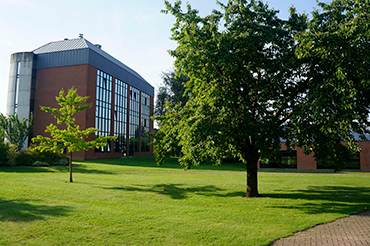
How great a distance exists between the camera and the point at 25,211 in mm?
8664

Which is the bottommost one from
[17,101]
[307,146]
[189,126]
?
[307,146]

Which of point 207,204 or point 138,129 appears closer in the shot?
point 207,204

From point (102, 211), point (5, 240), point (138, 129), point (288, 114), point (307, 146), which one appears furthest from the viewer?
point (138, 129)

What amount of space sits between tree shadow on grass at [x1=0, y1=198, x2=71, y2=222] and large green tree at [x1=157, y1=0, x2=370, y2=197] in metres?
4.90

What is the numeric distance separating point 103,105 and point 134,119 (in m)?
12.7

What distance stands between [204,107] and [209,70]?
1470 millimetres

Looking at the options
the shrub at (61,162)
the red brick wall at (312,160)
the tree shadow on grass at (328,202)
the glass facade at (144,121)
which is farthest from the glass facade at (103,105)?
the tree shadow on grass at (328,202)

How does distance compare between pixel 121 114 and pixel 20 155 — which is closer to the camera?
pixel 20 155

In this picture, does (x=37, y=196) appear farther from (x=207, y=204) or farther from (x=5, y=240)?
(x=207, y=204)

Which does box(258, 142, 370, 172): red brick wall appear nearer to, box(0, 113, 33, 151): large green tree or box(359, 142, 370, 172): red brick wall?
box(359, 142, 370, 172): red brick wall

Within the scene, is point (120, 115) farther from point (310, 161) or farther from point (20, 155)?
point (310, 161)

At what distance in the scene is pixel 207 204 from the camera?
11.2m

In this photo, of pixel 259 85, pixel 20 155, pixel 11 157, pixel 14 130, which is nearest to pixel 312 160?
pixel 259 85

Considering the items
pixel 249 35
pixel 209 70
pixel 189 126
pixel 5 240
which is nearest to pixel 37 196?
pixel 5 240
